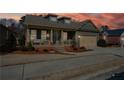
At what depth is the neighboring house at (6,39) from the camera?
550cm

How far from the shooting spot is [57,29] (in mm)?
5918

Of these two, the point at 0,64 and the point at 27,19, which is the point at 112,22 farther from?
the point at 0,64

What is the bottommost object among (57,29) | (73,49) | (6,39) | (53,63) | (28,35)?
(53,63)

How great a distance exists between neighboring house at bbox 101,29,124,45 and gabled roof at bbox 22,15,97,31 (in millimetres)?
342

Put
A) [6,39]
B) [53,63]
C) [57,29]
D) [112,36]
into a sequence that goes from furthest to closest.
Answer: [112,36] < [57,29] < [53,63] < [6,39]

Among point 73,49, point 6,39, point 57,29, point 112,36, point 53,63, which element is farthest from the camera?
point 112,36

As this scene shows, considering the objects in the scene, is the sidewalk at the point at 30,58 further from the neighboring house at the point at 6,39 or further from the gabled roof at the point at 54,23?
the gabled roof at the point at 54,23

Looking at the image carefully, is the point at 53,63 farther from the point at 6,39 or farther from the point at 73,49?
the point at 6,39

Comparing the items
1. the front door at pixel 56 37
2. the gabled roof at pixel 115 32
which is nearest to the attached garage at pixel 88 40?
the gabled roof at pixel 115 32

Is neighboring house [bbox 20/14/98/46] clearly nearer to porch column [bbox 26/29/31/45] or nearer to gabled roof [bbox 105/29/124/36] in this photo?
porch column [bbox 26/29/31/45]

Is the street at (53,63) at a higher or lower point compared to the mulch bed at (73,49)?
lower

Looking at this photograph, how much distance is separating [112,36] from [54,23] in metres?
1.64

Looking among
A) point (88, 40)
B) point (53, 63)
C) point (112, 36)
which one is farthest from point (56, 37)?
point (112, 36)
